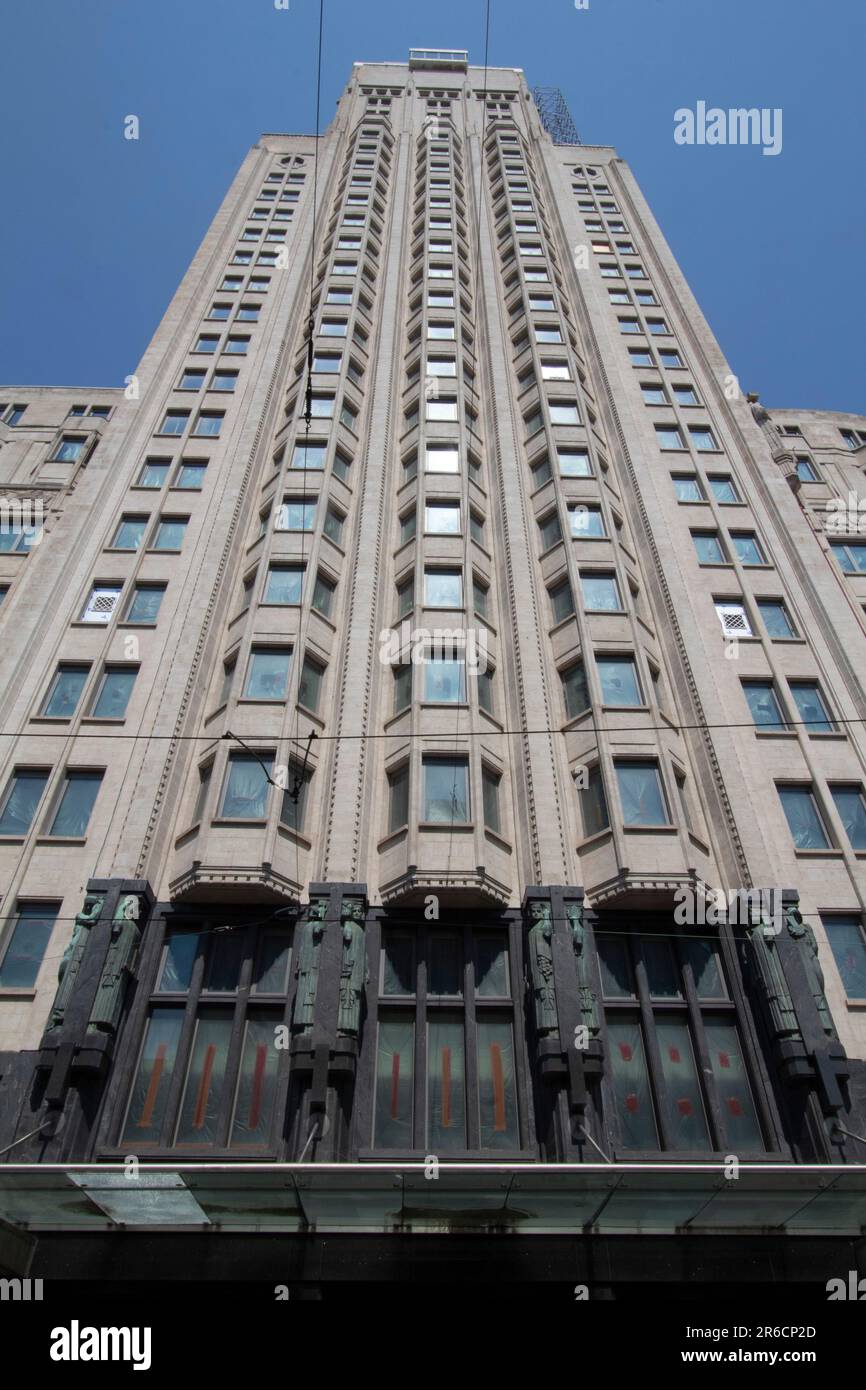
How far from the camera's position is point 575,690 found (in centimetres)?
2661

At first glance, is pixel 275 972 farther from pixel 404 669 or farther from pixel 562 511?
→ pixel 562 511

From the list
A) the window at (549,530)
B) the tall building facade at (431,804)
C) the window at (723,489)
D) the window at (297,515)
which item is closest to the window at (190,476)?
the tall building facade at (431,804)

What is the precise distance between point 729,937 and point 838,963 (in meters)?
2.79

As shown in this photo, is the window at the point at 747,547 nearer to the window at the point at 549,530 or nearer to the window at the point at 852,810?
the window at the point at 549,530

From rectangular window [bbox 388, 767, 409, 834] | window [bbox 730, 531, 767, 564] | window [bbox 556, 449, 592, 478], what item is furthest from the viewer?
window [bbox 556, 449, 592, 478]

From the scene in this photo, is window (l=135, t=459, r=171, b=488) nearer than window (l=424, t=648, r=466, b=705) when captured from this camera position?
No

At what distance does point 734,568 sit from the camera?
3131 cm

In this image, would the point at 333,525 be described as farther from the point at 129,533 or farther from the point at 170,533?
the point at 129,533

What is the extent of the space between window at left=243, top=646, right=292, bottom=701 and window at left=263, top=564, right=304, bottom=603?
7.26 feet

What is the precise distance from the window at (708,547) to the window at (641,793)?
35.3ft

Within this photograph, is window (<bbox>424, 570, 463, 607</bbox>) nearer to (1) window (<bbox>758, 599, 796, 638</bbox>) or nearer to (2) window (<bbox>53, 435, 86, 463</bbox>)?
(1) window (<bbox>758, 599, 796, 638</bbox>)

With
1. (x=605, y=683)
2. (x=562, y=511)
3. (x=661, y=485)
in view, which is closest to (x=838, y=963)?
(x=605, y=683)

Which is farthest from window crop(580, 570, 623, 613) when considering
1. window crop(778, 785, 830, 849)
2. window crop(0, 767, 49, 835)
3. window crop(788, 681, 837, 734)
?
window crop(0, 767, 49, 835)

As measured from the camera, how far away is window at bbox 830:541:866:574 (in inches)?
1299
